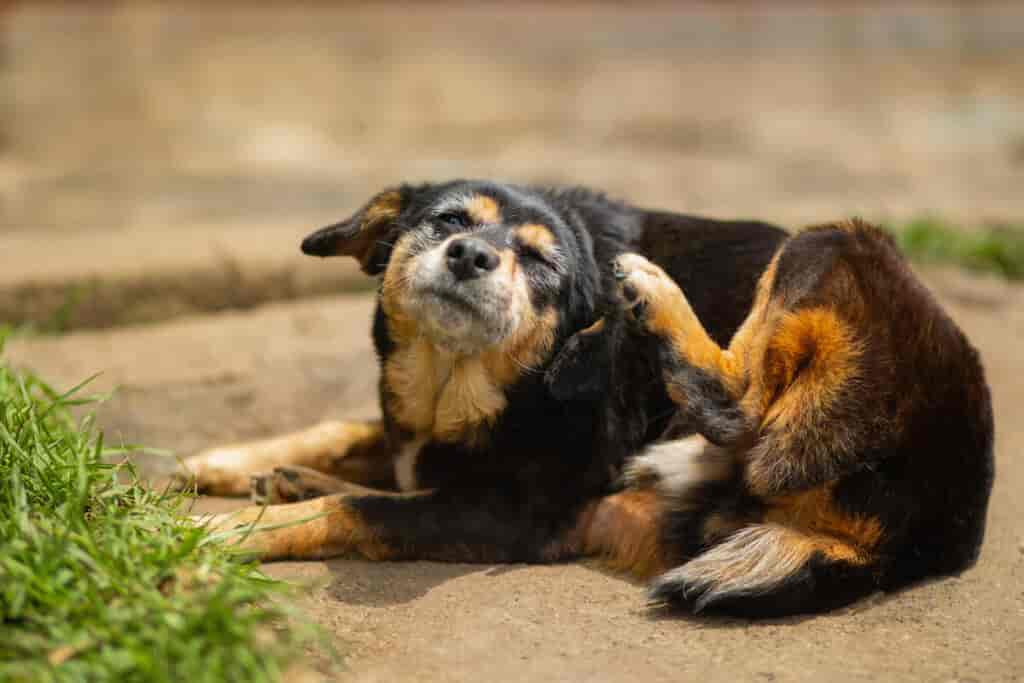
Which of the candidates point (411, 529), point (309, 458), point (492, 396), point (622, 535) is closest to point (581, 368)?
point (492, 396)

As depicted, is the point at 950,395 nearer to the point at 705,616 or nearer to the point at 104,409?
the point at 705,616

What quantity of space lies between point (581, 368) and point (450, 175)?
5033 mm

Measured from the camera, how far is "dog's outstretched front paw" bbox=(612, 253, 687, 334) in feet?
11.8

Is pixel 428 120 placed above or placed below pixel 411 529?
above

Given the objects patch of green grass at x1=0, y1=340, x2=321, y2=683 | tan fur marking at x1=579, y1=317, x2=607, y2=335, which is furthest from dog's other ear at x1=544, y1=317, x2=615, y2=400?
patch of green grass at x1=0, y1=340, x2=321, y2=683

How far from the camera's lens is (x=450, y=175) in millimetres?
8469

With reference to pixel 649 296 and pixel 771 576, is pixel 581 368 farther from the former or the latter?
pixel 771 576

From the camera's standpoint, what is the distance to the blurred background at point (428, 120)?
21.6ft

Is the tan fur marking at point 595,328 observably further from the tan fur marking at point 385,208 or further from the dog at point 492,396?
the tan fur marking at point 385,208

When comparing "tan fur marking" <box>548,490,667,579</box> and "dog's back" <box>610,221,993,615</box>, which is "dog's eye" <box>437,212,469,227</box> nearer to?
"dog's back" <box>610,221,993,615</box>

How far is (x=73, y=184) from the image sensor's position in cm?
811

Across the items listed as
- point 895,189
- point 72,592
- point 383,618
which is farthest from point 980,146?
point 72,592

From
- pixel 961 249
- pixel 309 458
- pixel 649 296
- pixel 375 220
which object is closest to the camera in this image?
pixel 649 296

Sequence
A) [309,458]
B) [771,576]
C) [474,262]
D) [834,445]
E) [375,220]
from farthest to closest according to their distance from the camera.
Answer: [309,458] → [375,220] → [474,262] → [834,445] → [771,576]
